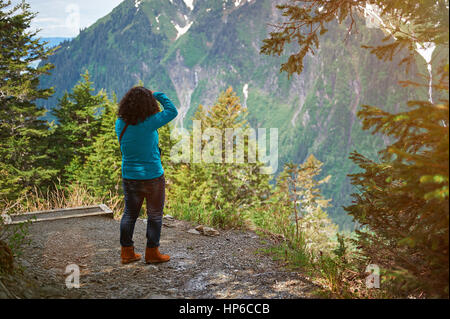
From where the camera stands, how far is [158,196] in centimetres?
356

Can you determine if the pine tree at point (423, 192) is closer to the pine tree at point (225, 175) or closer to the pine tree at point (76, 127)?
the pine tree at point (225, 175)

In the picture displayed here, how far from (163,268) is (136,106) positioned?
1.88 metres

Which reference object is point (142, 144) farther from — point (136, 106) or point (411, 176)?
point (411, 176)

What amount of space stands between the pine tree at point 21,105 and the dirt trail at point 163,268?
12991 mm

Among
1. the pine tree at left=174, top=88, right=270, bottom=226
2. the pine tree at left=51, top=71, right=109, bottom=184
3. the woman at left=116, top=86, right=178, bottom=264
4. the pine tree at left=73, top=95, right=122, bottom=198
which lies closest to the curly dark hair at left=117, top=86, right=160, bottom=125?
the woman at left=116, top=86, right=178, bottom=264

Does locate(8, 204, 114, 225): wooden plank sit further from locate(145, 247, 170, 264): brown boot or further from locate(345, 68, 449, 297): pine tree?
locate(345, 68, 449, 297): pine tree

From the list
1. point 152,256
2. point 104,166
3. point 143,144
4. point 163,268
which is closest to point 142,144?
point 143,144

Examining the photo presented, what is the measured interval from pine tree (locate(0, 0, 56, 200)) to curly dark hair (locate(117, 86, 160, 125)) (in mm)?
15304

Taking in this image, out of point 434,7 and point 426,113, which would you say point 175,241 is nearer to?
point 426,113

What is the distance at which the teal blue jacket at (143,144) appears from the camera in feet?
11.1

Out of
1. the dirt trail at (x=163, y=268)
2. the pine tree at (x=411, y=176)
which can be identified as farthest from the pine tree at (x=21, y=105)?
the pine tree at (x=411, y=176)

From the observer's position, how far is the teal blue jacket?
3385 millimetres

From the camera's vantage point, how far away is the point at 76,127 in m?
19.6

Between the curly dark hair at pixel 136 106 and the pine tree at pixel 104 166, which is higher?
the curly dark hair at pixel 136 106
